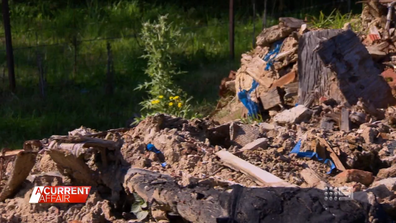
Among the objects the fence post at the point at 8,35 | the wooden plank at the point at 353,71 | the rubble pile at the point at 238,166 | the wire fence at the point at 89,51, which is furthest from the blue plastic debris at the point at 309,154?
the fence post at the point at 8,35

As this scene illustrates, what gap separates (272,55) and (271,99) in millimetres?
Result: 837

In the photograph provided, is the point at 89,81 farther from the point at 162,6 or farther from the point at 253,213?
the point at 253,213

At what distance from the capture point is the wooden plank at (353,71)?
6488mm

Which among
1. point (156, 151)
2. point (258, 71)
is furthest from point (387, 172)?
point (258, 71)

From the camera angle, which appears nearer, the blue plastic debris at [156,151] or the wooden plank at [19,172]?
the wooden plank at [19,172]

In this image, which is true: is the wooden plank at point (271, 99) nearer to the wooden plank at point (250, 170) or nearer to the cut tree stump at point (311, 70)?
the cut tree stump at point (311, 70)

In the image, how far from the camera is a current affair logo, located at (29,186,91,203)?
168 inches

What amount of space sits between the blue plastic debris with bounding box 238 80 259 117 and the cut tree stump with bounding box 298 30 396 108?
1.73 ft

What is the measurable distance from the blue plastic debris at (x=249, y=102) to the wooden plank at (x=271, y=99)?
0.10 meters

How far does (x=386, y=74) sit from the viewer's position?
22.5ft

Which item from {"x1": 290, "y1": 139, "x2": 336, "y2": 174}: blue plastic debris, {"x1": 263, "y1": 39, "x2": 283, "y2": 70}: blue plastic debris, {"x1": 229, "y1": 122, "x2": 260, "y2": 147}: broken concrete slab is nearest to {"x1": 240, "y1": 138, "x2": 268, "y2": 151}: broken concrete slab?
{"x1": 229, "y1": 122, "x2": 260, "y2": 147}: broken concrete slab

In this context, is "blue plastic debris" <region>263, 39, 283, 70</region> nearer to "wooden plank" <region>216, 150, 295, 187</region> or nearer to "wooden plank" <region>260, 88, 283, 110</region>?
"wooden plank" <region>260, 88, 283, 110</region>

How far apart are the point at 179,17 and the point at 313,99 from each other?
648 centimetres

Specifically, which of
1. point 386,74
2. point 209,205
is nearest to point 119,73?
point 386,74
